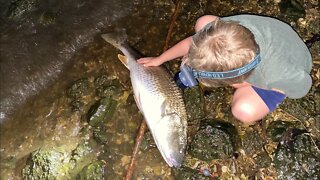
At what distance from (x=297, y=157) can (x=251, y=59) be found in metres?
1.26

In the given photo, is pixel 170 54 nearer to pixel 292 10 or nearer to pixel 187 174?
pixel 187 174

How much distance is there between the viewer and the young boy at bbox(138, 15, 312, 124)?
2.51 metres

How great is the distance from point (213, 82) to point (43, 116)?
1855 mm

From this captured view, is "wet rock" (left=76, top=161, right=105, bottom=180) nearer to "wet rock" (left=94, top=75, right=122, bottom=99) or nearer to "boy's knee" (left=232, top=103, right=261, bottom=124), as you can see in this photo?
"wet rock" (left=94, top=75, right=122, bottom=99)

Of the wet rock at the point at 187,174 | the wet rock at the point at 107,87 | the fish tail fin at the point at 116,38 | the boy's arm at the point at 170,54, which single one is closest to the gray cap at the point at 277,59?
the boy's arm at the point at 170,54

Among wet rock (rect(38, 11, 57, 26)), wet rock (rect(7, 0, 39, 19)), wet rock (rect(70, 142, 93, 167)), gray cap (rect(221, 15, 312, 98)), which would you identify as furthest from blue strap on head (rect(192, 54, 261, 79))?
wet rock (rect(7, 0, 39, 19))

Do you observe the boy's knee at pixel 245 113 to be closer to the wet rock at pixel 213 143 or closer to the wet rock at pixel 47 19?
the wet rock at pixel 213 143

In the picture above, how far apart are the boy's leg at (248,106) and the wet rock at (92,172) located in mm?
1289

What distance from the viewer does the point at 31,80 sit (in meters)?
4.05

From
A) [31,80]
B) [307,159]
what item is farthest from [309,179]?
[31,80]

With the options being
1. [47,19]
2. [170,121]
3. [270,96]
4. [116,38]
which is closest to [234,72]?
[270,96]

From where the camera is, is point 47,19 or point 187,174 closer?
point 187,174

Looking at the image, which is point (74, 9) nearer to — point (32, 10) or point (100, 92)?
point (32, 10)

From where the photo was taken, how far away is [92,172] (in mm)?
3441
